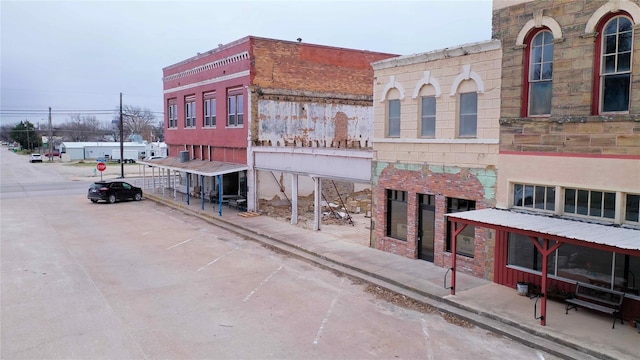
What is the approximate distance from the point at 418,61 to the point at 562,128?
5.21 m

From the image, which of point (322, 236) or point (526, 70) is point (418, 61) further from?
point (322, 236)

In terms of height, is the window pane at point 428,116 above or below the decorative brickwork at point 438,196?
above

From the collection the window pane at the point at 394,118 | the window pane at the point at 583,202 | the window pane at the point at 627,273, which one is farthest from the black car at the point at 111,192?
the window pane at the point at 627,273

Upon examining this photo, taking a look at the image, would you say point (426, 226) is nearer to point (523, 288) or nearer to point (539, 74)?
point (523, 288)

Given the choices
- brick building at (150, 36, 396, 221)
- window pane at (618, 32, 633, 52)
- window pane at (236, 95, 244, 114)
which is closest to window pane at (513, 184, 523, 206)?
window pane at (618, 32, 633, 52)

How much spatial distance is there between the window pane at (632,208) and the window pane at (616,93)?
1974 millimetres

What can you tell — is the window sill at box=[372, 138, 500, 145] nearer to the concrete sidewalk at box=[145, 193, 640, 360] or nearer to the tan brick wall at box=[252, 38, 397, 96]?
the concrete sidewalk at box=[145, 193, 640, 360]

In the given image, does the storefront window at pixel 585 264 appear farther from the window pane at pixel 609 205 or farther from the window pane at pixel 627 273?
the window pane at pixel 609 205

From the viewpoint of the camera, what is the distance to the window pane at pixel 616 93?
1097cm

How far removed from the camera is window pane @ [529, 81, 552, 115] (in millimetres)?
12453

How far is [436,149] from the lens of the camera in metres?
15.3

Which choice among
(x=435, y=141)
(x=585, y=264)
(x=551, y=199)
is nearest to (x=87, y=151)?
(x=435, y=141)

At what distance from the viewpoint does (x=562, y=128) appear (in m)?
11.9

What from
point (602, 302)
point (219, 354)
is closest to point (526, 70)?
point (602, 302)
